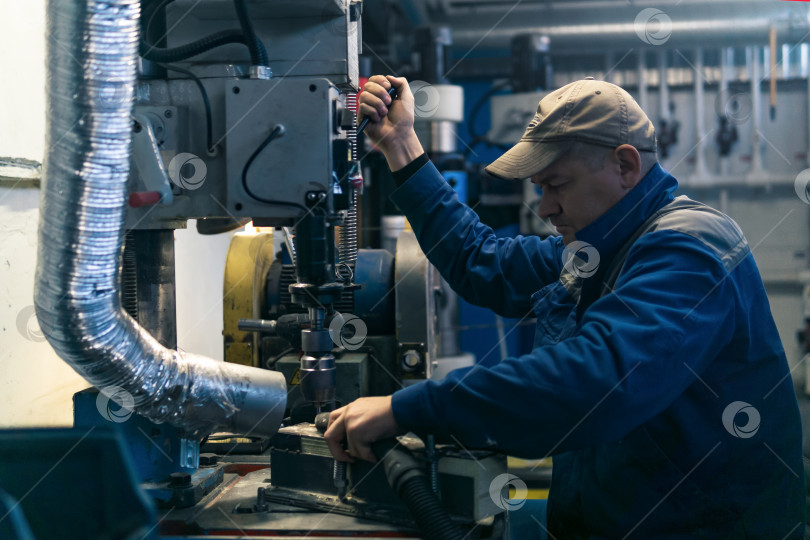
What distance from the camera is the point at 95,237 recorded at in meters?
0.91

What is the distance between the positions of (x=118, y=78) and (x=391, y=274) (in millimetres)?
979

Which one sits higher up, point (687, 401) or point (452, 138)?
point (452, 138)

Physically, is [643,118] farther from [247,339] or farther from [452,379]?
[247,339]

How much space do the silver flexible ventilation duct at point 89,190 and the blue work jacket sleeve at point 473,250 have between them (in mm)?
700

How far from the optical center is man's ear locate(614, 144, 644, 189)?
1137mm

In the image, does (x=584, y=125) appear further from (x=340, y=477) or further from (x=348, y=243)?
(x=340, y=477)

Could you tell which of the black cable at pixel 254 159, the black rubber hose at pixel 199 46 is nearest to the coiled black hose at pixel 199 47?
the black rubber hose at pixel 199 46

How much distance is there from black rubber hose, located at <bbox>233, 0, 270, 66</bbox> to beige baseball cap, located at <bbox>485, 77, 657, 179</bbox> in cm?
45

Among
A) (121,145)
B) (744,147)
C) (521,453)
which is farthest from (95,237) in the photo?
(744,147)

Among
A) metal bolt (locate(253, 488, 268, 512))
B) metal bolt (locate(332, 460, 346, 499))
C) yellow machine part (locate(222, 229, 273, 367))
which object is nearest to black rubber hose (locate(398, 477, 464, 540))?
metal bolt (locate(332, 460, 346, 499))

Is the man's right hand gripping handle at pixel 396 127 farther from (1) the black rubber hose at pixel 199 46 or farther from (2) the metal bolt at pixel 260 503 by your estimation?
(2) the metal bolt at pixel 260 503

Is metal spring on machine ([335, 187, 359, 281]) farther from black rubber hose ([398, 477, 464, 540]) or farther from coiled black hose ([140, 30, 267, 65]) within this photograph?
black rubber hose ([398, 477, 464, 540])

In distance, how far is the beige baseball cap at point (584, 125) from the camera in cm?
113

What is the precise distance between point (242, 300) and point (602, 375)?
3.53ft
